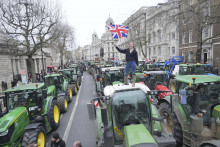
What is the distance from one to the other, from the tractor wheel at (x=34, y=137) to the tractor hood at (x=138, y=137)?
307 centimetres

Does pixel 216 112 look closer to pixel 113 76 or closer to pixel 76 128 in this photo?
pixel 76 128

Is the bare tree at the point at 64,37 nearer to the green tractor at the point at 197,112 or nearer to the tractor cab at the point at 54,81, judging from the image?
the tractor cab at the point at 54,81

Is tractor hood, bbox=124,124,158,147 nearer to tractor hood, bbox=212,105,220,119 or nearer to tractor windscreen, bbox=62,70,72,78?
tractor hood, bbox=212,105,220,119

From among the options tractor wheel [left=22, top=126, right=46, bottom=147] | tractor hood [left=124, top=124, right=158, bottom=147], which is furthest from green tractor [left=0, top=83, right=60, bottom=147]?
tractor hood [left=124, top=124, right=158, bottom=147]

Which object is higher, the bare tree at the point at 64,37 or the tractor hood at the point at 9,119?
the bare tree at the point at 64,37

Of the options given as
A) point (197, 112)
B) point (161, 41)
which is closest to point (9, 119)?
point (197, 112)

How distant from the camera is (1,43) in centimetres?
1711

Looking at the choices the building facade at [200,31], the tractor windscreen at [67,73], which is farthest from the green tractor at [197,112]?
the building facade at [200,31]

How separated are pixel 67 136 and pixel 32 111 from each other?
5.91 feet

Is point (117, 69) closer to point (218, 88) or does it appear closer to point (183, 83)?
point (183, 83)

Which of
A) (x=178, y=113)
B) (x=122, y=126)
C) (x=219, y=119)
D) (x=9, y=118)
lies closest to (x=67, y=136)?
(x=9, y=118)

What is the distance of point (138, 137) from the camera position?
9.27ft

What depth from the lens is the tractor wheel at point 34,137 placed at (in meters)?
4.42

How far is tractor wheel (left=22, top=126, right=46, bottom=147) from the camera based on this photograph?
4.42 m
